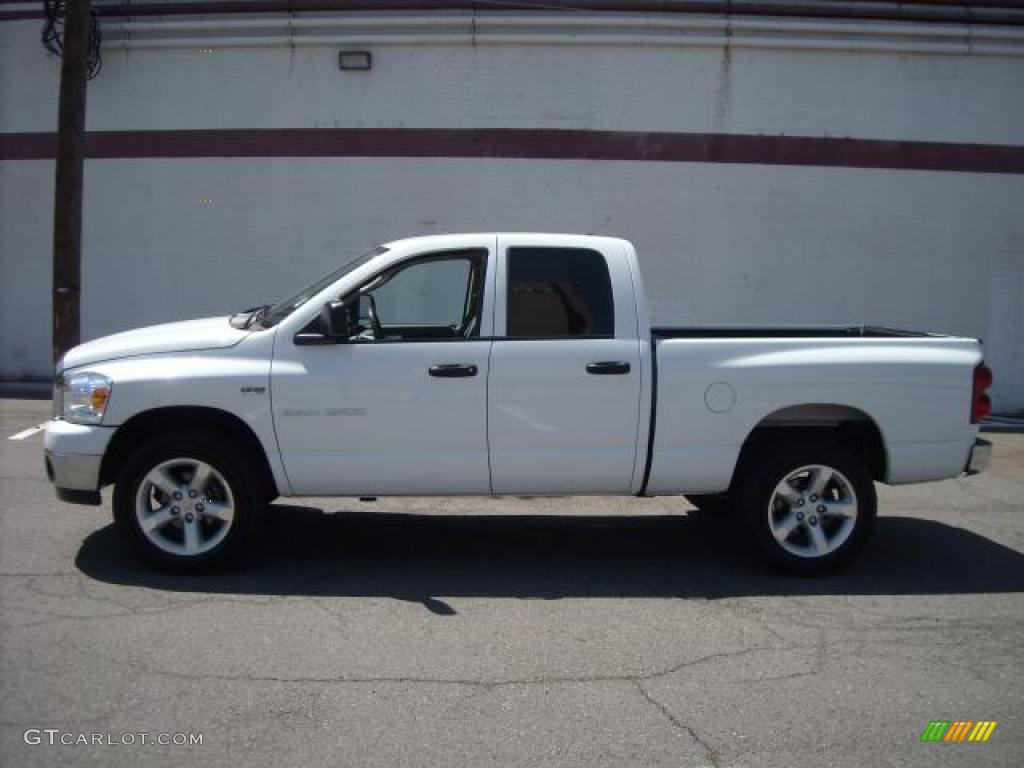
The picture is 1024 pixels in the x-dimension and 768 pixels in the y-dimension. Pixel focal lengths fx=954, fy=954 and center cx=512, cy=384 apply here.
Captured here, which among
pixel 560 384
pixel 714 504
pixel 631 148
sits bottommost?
pixel 714 504

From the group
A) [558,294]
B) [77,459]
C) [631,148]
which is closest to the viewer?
[77,459]

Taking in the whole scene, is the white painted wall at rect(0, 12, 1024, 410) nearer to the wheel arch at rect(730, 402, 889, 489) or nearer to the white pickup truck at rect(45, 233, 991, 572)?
the wheel arch at rect(730, 402, 889, 489)

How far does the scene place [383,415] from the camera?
5.35 m

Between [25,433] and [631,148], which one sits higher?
[631,148]

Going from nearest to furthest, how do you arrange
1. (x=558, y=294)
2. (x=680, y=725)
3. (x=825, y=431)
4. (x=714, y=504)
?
(x=680, y=725) → (x=558, y=294) → (x=825, y=431) → (x=714, y=504)

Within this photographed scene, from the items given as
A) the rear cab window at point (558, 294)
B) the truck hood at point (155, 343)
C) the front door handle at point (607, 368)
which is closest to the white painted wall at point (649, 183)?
the rear cab window at point (558, 294)

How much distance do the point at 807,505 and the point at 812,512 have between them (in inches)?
1.9

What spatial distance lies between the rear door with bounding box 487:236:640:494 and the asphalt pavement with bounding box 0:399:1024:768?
2.18 ft

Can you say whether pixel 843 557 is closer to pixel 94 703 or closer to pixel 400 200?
pixel 94 703

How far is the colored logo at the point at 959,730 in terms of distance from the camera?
3.77 metres

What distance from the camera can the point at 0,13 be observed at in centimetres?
1303

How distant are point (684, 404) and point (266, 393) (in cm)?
236

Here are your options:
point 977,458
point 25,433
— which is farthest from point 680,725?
point 25,433

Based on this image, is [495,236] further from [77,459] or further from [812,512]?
[77,459]
